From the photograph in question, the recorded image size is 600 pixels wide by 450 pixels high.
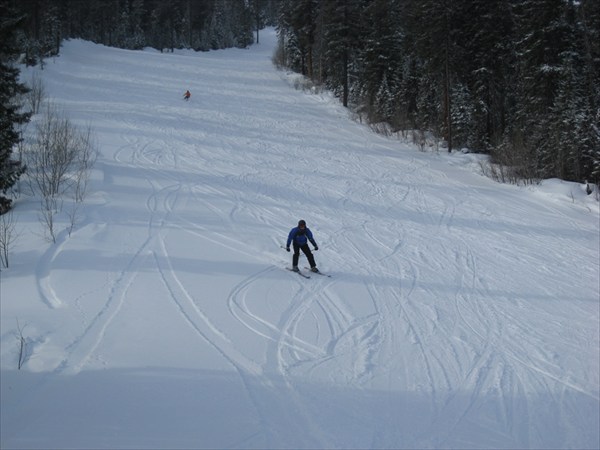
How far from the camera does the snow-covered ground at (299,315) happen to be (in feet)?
17.2

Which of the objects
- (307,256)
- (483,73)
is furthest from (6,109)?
(483,73)

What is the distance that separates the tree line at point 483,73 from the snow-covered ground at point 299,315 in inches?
121

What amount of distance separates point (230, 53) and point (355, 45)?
43722 millimetres

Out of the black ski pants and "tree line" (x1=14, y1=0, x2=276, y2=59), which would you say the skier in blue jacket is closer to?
the black ski pants

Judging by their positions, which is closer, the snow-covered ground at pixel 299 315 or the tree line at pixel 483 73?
the snow-covered ground at pixel 299 315

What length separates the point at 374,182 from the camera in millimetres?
18406

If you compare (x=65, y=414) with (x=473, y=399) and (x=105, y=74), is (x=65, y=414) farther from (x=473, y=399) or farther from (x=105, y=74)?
(x=105, y=74)

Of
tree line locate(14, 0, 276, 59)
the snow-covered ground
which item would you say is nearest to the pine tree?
the snow-covered ground

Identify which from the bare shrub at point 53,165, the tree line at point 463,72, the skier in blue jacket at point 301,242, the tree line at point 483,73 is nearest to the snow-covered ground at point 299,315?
the skier in blue jacket at point 301,242

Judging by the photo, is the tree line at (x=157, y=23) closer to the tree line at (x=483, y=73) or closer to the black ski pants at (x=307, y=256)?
the tree line at (x=483, y=73)

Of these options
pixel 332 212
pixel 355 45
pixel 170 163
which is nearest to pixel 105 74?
pixel 355 45

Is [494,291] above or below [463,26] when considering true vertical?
below

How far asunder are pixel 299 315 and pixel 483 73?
21810mm

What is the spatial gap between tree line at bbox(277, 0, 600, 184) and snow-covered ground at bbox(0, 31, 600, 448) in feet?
10.1
